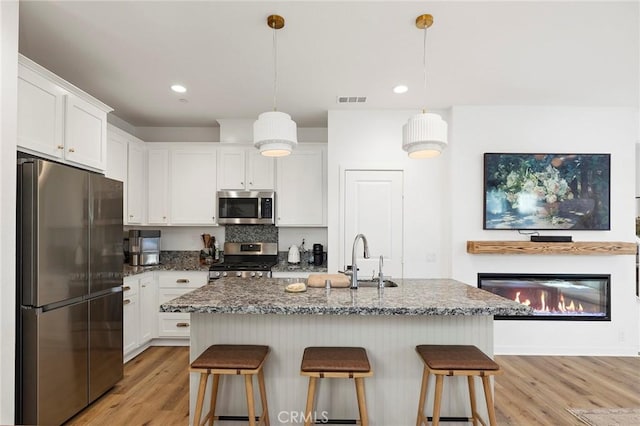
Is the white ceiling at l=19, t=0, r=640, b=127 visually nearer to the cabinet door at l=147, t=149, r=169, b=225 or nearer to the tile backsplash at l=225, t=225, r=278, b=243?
the cabinet door at l=147, t=149, r=169, b=225

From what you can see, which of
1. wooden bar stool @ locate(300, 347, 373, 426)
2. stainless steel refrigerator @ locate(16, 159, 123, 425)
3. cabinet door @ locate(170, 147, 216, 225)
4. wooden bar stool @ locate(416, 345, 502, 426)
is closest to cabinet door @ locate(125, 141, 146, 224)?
cabinet door @ locate(170, 147, 216, 225)

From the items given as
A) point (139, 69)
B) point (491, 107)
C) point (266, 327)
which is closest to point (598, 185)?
point (491, 107)

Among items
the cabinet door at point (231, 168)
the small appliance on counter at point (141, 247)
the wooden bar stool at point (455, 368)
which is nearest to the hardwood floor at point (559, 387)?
the wooden bar stool at point (455, 368)

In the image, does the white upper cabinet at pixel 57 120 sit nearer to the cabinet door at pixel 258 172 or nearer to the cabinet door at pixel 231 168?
the cabinet door at pixel 231 168

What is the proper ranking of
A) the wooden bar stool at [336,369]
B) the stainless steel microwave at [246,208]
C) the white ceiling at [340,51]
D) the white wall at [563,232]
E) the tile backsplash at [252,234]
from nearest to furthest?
the wooden bar stool at [336,369] < the white ceiling at [340,51] < the white wall at [563,232] < the stainless steel microwave at [246,208] < the tile backsplash at [252,234]

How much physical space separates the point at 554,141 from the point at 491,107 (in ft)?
2.68

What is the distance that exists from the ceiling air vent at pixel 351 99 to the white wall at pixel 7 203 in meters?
2.59

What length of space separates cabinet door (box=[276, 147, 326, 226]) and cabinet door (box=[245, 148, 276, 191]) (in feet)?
0.38

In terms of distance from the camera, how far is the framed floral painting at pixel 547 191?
3.75 meters

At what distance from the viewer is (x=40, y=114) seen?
2.26 metres

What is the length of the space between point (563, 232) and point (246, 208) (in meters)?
3.69

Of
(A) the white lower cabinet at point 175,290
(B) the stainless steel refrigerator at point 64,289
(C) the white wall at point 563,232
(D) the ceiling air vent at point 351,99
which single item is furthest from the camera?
(A) the white lower cabinet at point 175,290

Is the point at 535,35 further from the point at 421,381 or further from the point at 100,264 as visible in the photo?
the point at 100,264

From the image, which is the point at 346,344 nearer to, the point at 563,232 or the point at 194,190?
the point at 194,190
